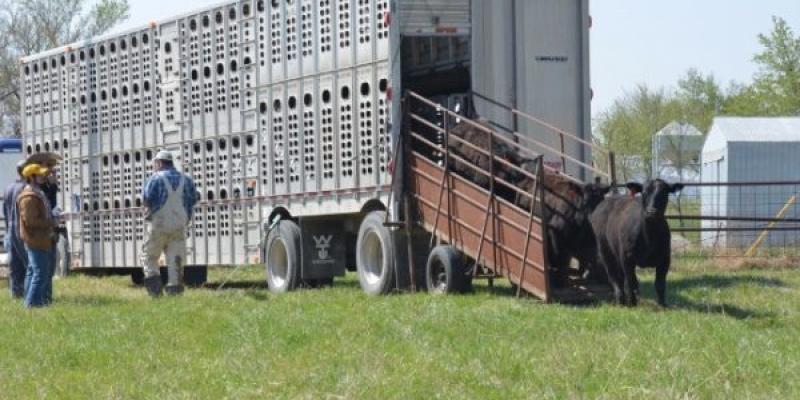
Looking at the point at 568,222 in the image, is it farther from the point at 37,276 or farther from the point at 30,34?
the point at 30,34

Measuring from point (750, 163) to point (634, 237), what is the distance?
19.4m

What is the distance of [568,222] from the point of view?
55.8 feet

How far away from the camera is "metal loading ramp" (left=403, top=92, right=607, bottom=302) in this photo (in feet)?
54.7

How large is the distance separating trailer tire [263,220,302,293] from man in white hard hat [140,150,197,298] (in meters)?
1.79

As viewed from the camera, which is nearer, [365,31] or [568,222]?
[568,222]

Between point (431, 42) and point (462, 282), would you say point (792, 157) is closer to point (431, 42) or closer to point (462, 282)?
point (431, 42)

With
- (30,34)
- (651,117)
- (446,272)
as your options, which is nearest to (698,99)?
(651,117)

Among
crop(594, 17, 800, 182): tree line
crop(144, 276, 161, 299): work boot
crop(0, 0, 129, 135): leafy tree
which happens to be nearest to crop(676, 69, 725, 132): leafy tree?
crop(594, 17, 800, 182): tree line

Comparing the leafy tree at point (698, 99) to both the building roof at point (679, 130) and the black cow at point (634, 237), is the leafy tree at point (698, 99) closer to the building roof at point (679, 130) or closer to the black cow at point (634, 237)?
the building roof at point (679, 130)

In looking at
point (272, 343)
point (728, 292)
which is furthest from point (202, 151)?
point (272, 343)

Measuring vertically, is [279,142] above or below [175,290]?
above

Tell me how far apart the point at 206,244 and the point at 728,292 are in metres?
8.72

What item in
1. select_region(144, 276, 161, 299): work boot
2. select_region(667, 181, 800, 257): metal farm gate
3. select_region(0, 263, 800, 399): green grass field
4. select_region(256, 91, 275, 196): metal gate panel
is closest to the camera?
select_region(0, 263, 800, 399): green grass field

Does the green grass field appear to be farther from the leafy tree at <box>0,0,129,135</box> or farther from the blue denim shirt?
the leafy tree at <box>0,0,129,135</box>
